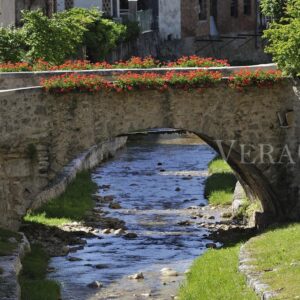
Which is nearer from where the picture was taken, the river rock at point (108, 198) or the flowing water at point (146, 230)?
the flowing water at point (146, 230)

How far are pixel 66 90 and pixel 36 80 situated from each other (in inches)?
51.6

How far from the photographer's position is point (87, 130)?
28.2 meters

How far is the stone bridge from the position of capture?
27703 mm

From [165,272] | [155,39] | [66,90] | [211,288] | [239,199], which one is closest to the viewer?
[211,288]

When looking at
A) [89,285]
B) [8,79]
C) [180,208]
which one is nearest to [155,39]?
[180,208]

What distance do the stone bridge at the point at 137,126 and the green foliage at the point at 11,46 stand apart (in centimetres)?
851

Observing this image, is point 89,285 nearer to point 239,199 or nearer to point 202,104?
point 202,104

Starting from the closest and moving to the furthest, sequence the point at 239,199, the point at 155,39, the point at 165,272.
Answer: the point at 165,272 → the point at 239,199 → the point at 155,39

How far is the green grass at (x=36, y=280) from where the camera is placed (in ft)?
76.3

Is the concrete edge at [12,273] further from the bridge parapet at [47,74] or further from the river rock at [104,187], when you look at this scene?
the river rock at [104,187]

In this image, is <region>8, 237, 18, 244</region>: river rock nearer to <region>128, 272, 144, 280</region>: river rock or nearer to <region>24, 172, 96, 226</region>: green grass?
<region>128, 272, 144, 280</region>: river rock

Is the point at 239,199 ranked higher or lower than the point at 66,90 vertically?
lower

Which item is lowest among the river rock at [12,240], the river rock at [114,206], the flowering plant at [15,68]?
the river rock at [114,206]

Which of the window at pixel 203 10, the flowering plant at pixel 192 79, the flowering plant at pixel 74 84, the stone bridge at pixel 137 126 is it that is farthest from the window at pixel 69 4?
the flowering plant at pixel 74 84
